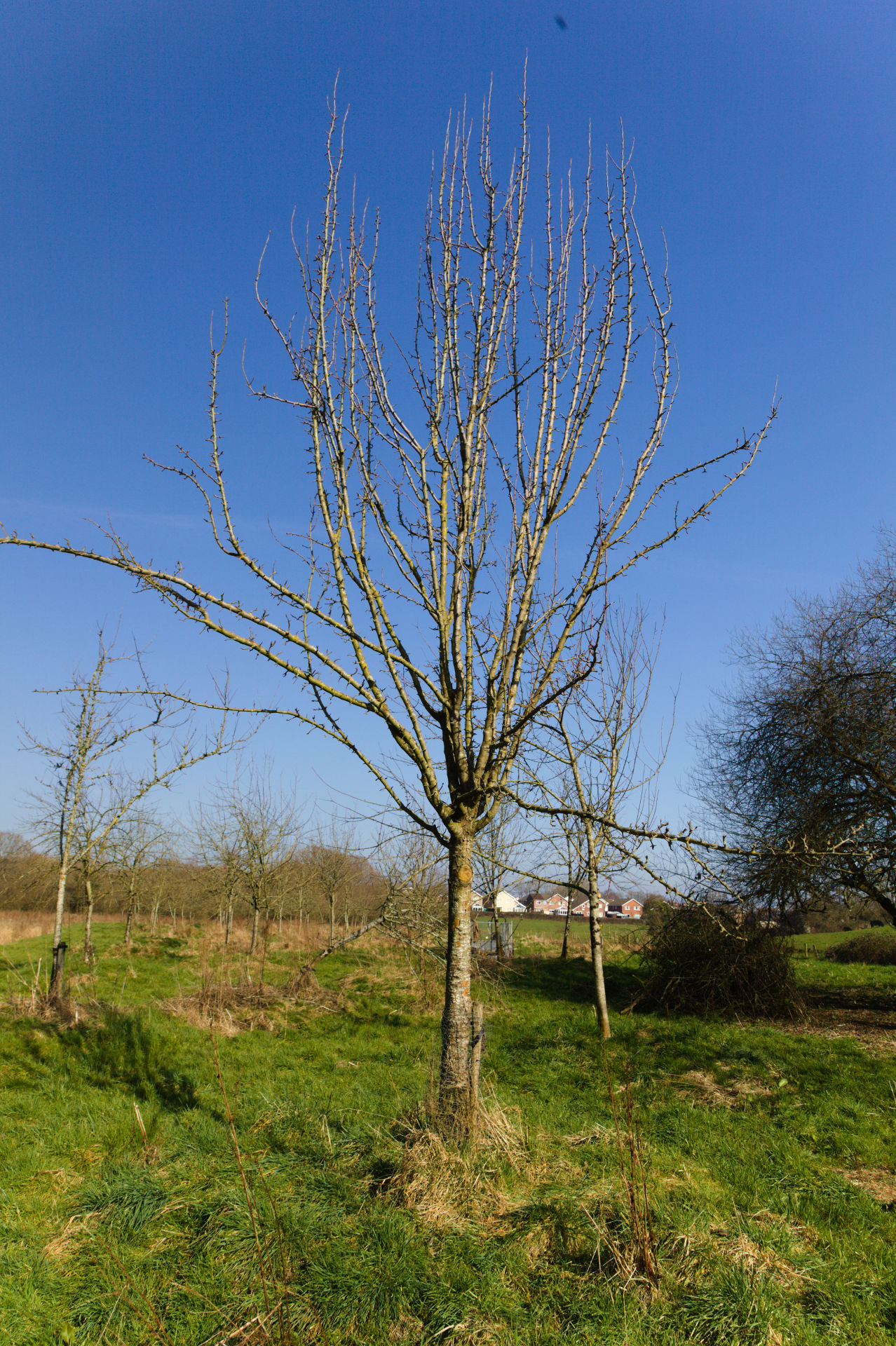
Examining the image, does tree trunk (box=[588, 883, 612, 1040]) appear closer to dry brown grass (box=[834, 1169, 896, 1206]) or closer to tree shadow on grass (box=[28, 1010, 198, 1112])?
dry brown grass (box=[834, 1169, 896, 1206])

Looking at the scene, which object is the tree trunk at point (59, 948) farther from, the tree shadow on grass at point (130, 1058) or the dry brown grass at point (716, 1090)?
the dry brown grass at point (716, 1090)

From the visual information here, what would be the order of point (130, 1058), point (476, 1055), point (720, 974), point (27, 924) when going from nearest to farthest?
point (476, 1055), point (130, 1058), point (720, 974), point (27, 924)

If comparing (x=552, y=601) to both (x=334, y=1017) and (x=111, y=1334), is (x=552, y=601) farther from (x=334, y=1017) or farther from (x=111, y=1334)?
(x=334, y=1017)

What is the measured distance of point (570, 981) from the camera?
14352mm

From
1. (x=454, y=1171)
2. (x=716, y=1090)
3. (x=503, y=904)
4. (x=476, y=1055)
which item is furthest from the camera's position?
(x=503, y=904)

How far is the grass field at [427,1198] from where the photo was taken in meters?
2.88

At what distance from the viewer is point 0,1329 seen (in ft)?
9.39

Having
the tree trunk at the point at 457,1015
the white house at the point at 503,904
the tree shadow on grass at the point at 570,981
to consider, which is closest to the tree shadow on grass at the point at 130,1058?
the tree trunk at the point at 457,1015

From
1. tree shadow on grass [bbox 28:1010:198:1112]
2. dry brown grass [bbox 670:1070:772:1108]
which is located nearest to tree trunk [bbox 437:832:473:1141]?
tree shadow on grass [bbox 28:1010:198:1112]

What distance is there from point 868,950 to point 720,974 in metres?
10.6

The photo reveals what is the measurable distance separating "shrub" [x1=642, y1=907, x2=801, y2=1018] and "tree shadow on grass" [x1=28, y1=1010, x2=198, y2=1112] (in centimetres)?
759

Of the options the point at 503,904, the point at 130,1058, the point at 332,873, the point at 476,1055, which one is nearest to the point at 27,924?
A: the point at 332,873

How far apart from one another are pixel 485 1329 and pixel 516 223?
225 inches

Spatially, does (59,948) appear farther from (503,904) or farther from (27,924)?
(503,904)
